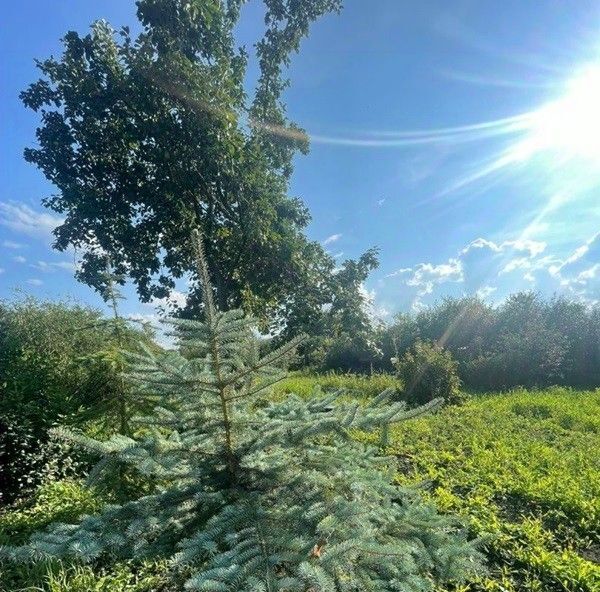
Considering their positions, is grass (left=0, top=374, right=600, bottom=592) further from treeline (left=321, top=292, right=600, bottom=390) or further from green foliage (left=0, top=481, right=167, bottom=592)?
treeline (left=321, top=292, right=600, bottom=390)

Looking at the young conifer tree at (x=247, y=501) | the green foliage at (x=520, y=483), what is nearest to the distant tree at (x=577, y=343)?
the green foliage at (x=520, y=483)

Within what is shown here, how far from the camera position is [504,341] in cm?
1555

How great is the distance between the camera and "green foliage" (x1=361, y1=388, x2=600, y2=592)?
3025mm

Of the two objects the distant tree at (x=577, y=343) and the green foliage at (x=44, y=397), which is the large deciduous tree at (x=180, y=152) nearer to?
the green foliage at (x=44, y=397)

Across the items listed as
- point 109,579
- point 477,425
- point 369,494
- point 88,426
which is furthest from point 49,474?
point 477,425

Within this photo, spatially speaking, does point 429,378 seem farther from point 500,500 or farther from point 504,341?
point 504,341

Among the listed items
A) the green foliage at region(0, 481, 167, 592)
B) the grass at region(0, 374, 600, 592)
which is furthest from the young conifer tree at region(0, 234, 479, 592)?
the grass at region(0, 374, 600, 592)

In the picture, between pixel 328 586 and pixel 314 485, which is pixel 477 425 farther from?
pixel 328 586

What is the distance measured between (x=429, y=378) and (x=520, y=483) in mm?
5731

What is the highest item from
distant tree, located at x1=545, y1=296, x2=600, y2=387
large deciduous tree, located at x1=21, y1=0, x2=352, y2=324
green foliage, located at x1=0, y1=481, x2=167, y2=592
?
large deciduous tree, located at x1=21, y1=0, x2=352, y2=324

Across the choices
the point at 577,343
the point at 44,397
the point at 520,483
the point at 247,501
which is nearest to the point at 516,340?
the point at 577,343

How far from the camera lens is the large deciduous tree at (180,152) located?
32.0 ft

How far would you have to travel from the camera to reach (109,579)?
121 inches

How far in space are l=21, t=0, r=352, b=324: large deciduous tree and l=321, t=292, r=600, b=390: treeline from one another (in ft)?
12.2
